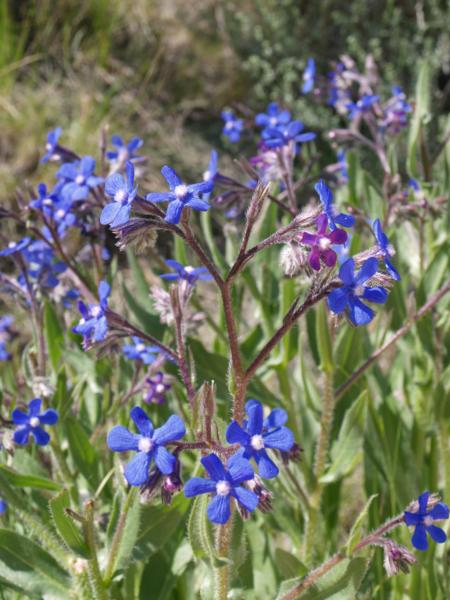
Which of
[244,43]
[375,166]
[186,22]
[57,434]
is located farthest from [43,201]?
[186,22]

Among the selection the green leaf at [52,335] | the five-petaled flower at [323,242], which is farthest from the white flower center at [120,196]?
the green leaf at [52,335]

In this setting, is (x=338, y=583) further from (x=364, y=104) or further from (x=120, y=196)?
(x=364, y=104)

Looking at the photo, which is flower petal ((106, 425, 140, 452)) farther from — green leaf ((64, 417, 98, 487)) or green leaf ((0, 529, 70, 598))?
green leaf ((64, 417, 98, 487))

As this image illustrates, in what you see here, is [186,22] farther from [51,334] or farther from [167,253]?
[51,334]

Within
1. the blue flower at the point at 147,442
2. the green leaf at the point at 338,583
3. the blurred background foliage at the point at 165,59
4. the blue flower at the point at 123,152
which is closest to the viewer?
the blue flower at the point at 147,442

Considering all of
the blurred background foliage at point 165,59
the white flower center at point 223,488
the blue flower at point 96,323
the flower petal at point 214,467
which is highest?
the blurred background foliage at point 165,59

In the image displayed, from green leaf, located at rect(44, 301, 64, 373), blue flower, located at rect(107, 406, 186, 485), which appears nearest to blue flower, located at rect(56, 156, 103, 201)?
green leaf, located at rect(44, 301, 64, 373)

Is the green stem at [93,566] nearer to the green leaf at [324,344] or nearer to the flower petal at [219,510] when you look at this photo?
the flower petal at [219,510]
